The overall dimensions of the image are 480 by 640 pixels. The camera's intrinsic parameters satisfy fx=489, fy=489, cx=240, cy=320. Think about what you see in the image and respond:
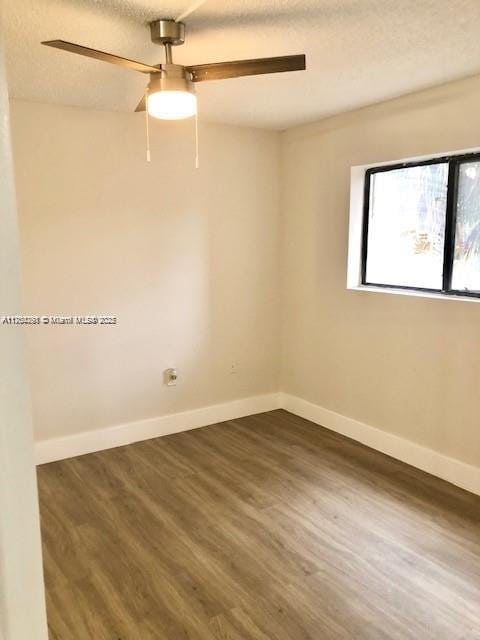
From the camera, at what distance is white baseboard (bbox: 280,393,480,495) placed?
3074 millimetres

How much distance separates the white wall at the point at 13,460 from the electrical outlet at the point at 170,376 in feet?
11.1

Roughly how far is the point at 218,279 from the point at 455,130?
2059mm

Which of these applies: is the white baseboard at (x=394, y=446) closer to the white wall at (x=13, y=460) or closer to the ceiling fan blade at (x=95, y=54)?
the ceiling fan blade at (x=95, y=54)

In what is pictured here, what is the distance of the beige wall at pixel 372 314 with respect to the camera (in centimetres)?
302

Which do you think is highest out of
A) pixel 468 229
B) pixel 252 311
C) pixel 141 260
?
pixel 468 229

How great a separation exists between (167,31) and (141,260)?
6.21ft

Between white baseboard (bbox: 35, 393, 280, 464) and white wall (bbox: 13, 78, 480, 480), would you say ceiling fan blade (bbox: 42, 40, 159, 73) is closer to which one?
white wall (bbox: 13, 78, 480, 480)

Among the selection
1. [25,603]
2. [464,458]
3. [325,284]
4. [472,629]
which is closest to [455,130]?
[325,284]

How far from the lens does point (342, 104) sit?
339 centimetres

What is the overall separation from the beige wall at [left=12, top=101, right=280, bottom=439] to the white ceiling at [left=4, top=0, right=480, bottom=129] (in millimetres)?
410

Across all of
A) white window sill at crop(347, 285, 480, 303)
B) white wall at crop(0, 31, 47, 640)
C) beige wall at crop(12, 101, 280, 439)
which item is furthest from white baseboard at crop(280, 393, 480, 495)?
white wall at crop(0, 31, 47, 640)

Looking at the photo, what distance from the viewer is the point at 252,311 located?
4.36m

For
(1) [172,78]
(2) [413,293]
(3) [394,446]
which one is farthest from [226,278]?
(1) [172,78]

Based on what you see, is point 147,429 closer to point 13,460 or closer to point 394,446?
point 394,446
